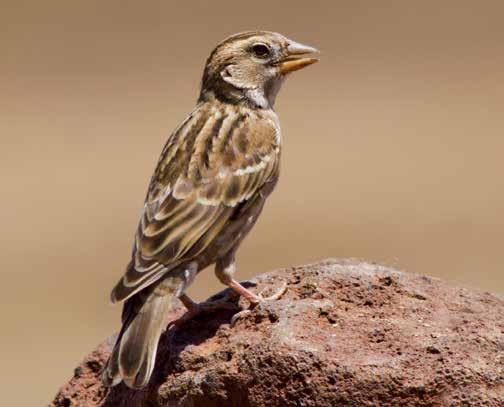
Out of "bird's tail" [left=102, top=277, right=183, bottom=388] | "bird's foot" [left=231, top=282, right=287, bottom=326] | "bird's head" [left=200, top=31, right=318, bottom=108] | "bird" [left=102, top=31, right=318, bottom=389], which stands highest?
"bird's head" [left=200, top=31, right=318, bottom=108]

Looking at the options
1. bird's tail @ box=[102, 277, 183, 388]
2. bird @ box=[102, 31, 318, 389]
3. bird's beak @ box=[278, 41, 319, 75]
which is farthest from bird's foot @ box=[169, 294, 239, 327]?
bird's beak @ box=[278, 41, 319, 75]

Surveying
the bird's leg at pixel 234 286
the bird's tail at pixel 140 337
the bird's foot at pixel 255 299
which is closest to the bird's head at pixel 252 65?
the bird's leg at pixel 234 286

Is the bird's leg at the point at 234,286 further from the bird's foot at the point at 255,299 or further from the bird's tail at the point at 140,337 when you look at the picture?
the bird's tail at the point at 140,337

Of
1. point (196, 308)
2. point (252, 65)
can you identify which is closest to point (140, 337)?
point (196, 308)

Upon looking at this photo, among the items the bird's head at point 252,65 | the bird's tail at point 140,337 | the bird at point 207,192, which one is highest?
the bird's head at point 252,65

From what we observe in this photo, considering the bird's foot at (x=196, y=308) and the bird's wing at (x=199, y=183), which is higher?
the bird's wing at (x=199, y=183)

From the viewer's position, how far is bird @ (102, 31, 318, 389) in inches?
261

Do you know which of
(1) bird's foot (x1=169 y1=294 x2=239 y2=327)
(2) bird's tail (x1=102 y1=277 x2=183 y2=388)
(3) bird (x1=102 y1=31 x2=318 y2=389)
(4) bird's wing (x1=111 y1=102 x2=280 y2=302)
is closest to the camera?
(2) bird's tail (x1=102 y1=277 x2=183 y2=388)

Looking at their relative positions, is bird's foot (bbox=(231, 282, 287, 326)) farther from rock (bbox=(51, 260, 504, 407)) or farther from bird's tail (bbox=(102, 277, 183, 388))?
bird's tail (bbox=(102, 277, 183, 388))

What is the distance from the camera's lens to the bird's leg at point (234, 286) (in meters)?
6.91

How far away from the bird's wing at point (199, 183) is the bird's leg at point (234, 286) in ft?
0.69

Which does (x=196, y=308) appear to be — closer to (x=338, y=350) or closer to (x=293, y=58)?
(x=338, y=350)

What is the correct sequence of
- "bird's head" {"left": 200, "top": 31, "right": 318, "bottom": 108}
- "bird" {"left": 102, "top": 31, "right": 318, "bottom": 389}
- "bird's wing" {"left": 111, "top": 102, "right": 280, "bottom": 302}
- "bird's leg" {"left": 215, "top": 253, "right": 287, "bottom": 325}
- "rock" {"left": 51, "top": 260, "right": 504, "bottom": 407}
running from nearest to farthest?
1. "rock" {"left": 51, "top": 260, "right": 504, "bottom": 407}
2. "bird" {"left": 102, "top": 31, "right": 318, "bottom": 389}
3. "bird's wing" {"left": 111, "top": 102, "right": 280, "bottom": 302}
4. "bird's leg" {"left": 215, "top": 253, "right": 287, "bottom": 325}
5. "bird's head" {"left": 200, "top": 31, "right": 318, "bottom": 108}

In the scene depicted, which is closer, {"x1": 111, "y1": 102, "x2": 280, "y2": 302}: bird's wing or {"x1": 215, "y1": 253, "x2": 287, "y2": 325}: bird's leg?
{"x1": 111, "y1": 102, "x2": 280, "y2": 302}: bird's wing
